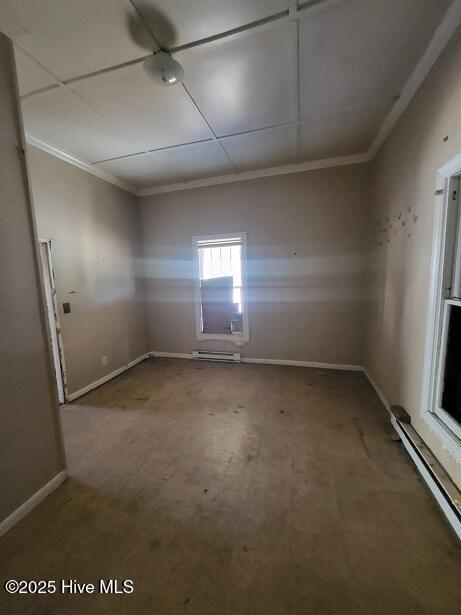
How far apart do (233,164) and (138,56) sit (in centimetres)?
175

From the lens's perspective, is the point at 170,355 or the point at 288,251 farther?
the point at 170,355

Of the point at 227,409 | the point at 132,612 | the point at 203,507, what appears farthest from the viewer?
the point at 227,409

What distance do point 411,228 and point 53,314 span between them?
11.6 ft

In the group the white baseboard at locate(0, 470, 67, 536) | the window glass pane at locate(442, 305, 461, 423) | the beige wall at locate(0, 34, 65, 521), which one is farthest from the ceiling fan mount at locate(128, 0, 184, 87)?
the white baseboard at locate(0, 470, 67, 536)

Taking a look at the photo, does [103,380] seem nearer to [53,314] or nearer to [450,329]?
[53,314]

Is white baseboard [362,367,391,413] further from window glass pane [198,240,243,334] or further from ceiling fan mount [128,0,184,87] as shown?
ceiling fan mount [128,0,184,87]

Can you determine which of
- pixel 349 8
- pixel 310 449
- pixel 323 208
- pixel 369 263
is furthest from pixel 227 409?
pixel 349 8

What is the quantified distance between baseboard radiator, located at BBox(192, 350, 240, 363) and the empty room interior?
585mm

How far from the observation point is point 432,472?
1.41 metres

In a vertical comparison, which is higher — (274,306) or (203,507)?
(274,306)

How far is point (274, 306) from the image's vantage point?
11.5ft

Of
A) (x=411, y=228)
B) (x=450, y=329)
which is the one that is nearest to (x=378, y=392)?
(x=450, y=329)

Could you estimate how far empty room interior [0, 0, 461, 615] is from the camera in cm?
113

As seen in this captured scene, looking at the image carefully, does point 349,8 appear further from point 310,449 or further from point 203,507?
point 203,507
